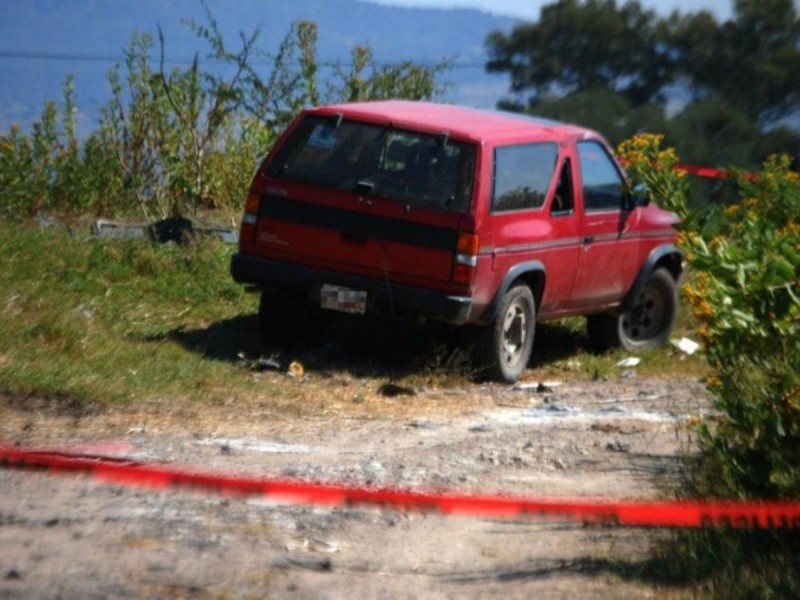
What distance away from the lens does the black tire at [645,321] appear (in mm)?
12570

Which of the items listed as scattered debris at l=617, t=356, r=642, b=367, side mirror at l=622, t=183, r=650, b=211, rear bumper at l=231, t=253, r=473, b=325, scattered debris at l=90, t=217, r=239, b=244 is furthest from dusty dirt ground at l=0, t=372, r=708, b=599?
scattered debris at l=90, t=217, r=239, b=244

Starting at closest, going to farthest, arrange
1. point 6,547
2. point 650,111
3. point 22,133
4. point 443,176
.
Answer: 1. point 6,547
2. point 443,176
3. point 22,133
4. point 650,111

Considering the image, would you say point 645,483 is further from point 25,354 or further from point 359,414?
point 25,354

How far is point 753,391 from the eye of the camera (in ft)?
19.7

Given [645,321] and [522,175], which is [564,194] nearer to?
[522,175]

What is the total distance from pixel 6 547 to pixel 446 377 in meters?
5.31

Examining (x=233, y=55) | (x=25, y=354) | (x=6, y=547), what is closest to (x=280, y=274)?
(x=25, y=354)

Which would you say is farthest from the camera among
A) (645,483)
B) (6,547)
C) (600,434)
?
(600,434)

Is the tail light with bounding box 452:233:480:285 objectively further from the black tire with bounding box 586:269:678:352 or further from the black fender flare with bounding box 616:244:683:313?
the black tire with bounding box 586:269:678:352

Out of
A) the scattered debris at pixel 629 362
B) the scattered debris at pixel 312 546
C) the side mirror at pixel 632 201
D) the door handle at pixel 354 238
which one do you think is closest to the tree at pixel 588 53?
the side mirror at pixel 632 201

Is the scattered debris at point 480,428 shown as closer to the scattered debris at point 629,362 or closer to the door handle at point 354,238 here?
the door handle at point 354,238

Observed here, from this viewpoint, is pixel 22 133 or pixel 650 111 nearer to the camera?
pixel 22 133

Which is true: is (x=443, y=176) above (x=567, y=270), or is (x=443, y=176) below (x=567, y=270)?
above

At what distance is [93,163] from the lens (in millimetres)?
15594
